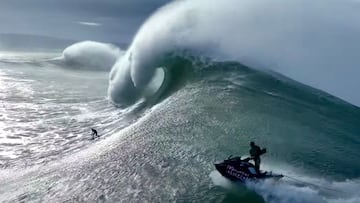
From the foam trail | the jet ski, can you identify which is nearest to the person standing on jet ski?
the jet ski

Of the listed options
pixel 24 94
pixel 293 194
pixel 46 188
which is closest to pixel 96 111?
pixel 24 94

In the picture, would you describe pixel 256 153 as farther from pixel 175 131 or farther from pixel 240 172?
pixel 175 131

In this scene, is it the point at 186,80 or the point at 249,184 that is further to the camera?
the point at 186,80

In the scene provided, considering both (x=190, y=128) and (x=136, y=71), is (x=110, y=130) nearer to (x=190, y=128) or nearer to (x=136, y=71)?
(x=190, y=128)

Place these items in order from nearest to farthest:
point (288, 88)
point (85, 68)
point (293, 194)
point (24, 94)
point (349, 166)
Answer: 1. point (293, 194)
2. point (349, 166)
3. point (288, 88)
4. point (24, 94)
5. point (85, 68)

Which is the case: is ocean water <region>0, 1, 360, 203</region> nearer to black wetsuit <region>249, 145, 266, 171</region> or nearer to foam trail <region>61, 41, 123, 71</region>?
black wetsuit <region>249, 145, 266, 171</region>

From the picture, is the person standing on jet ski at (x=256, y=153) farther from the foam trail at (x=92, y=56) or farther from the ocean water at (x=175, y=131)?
the foam trail at (x=92, y=56)
